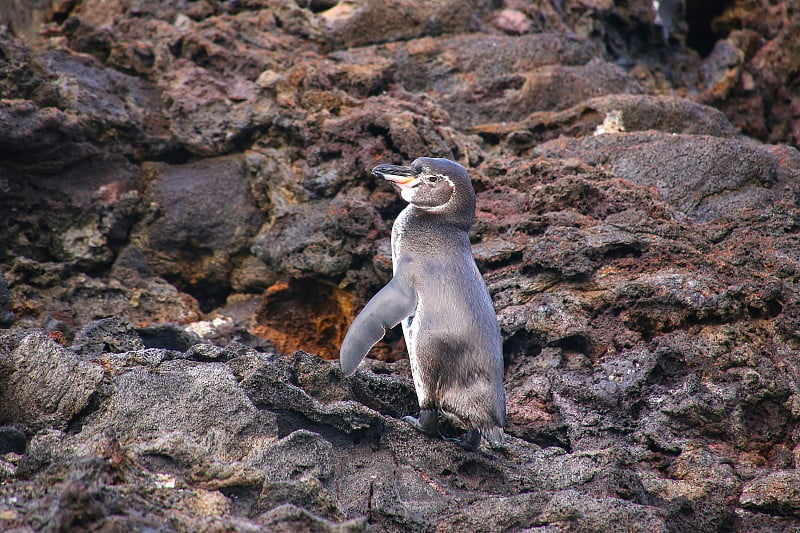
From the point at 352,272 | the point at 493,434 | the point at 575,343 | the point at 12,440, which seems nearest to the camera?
the point at 12,440

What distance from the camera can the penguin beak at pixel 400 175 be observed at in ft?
19.1

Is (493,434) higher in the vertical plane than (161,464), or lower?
lower

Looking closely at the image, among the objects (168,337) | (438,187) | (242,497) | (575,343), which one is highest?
(438,187)

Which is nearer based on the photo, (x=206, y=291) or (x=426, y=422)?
(x=426, y=422)

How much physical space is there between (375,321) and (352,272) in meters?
1.93

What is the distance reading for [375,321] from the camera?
517 centimetres

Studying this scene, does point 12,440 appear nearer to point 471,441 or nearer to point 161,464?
point 161,464

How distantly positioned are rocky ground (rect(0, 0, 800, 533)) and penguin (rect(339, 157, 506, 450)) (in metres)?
0.28

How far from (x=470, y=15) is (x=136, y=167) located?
4804 millimetres

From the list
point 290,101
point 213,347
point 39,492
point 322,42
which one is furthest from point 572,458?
point 322,42

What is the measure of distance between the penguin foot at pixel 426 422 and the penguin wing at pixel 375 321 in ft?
1.78

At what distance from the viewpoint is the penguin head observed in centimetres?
577

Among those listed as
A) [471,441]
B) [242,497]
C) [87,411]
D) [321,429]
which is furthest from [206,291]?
[242,497]

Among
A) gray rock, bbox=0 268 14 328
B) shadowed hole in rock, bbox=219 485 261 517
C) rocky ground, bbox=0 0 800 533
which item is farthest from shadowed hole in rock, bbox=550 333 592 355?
gray rock, bbox=0 268 14 328
